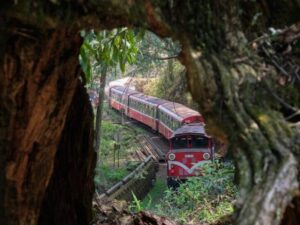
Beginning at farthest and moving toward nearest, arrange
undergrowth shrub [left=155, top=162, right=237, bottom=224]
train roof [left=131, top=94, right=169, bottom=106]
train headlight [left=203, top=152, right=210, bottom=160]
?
1. train roof [left=131, top=94, right=169, bottom=106]
2. train headlight [left=203, top=152, right=210, bottom=160]
3. undergrowth shrub [left=155, top=162, right=237, bottom=224]

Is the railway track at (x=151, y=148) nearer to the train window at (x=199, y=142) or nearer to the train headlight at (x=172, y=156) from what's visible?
the train headlight at (x=172, y=156)

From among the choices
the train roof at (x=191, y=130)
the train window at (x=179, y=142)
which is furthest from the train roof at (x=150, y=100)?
the train window at (x=179, y=142)

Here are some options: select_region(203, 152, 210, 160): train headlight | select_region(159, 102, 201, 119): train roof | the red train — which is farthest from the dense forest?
select_region(159, 102, 201, 119): train roof

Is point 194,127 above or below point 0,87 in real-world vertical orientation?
above

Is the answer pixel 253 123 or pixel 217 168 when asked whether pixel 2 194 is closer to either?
pixel 253 123

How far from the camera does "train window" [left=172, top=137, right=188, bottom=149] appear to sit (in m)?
17.3

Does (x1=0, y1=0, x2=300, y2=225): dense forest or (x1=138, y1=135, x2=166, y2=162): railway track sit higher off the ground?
(x1=138, y1=135, x2=166, y2=162): railway track

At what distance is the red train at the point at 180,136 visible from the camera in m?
17.1

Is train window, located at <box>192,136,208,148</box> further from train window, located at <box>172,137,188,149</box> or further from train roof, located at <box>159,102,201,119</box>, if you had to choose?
train roof, located at <box>159,102,201,119</box>

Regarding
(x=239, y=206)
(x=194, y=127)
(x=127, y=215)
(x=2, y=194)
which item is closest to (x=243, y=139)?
(x=239, y=206)

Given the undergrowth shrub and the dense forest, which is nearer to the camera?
the dense forest

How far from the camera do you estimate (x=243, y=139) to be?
2338 millimetres

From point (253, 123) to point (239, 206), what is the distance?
43 cm

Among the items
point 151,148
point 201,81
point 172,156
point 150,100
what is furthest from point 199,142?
point 201,81
